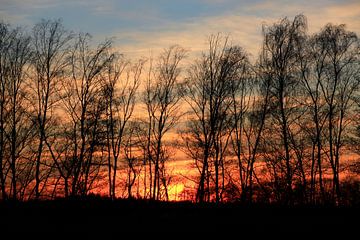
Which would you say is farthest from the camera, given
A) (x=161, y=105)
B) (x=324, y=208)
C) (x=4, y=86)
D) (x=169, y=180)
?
(x=169, y=180)

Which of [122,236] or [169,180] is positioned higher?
[169,180]

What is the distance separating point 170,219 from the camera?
13.5 metres

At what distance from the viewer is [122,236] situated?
1143 cm

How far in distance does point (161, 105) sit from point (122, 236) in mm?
28821

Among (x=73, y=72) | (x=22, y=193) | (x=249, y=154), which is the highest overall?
(x=73, y=72)

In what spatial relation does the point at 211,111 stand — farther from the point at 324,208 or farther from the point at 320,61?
the point at 324,208

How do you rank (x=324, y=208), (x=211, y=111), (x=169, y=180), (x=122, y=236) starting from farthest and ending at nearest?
(x=169, y=180) < (x=211, y=111) < (x=324, y=208) < (x=122, y=236)

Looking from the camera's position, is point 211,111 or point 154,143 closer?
point 211,111

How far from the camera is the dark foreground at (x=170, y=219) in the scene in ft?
39.3

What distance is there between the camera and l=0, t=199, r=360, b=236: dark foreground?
39.3ft

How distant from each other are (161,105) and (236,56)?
30.8ft

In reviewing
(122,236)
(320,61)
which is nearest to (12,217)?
(122,236)

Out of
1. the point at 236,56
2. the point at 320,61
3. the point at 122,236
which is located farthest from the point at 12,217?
the point at 320,61

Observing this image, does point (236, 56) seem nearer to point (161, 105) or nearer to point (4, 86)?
point (161, 105)
